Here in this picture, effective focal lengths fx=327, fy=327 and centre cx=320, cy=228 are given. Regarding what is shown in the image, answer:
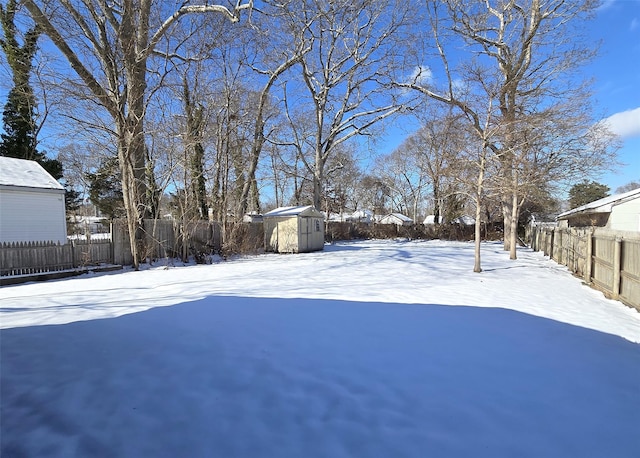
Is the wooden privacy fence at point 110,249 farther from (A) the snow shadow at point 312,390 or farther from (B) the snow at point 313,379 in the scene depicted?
(A) the snow shadow at point 312,390

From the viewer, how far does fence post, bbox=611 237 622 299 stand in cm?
594

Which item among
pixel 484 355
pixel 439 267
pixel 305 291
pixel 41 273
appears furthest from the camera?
pixel 439 267

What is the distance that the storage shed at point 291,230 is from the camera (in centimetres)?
1653

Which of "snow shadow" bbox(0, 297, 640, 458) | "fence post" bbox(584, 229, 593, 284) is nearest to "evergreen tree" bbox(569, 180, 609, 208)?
"fence post" bbox(584, 229, 593, 284)

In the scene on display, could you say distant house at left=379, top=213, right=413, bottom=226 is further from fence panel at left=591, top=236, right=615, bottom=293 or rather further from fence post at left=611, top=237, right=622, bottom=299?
fence post at left=611, top=237, right=622, bottom=299

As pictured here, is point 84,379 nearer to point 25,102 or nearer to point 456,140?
point 456,140

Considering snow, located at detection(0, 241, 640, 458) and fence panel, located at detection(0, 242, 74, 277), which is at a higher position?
fence panel, located at detection(0, 242, 74, 277)

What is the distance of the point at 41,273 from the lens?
375 inches

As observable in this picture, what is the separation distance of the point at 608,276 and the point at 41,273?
14221 millimetres

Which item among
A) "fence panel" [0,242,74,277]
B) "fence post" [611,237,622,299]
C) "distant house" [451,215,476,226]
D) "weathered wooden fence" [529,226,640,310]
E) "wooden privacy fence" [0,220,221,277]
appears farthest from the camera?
"distant house" [451,215,476,226]

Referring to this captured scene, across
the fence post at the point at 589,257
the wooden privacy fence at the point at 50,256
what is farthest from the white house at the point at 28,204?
the fence post at the point at 589,257

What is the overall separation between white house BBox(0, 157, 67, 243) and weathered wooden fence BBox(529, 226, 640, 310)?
1615 cm

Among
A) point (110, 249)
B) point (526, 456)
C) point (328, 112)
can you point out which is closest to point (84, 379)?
point (526, 456)

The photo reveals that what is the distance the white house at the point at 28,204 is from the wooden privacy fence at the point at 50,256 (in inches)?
93.7
